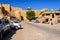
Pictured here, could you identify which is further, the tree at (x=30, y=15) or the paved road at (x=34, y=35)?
the tree at (x=30, y=15)

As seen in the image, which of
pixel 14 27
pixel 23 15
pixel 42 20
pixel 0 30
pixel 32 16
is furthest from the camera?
pixel 23 15

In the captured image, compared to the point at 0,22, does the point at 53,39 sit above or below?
below

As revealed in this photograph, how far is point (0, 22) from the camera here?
1742 centimetres

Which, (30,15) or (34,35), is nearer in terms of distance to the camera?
(34,35)

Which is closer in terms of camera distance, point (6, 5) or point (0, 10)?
point (0, 10)

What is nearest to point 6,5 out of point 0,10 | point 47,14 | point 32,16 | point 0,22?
point 32,16

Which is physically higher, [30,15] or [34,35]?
[34,35]

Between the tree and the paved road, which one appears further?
the tree

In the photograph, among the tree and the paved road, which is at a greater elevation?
the paved road

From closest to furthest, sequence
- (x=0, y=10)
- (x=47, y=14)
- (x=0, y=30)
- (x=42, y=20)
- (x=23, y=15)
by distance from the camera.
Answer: (x=0, y=30), (x=42, y=20), (x=47, y=14), (x=0, y=10), (x=23, y=15)

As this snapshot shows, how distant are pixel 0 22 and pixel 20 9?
116918 mm

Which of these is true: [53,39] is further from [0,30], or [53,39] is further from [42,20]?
[42,20]

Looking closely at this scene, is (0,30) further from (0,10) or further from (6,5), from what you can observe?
(6,5)

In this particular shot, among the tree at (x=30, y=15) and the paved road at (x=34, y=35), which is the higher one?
the paved road at (x=34, y=35)
